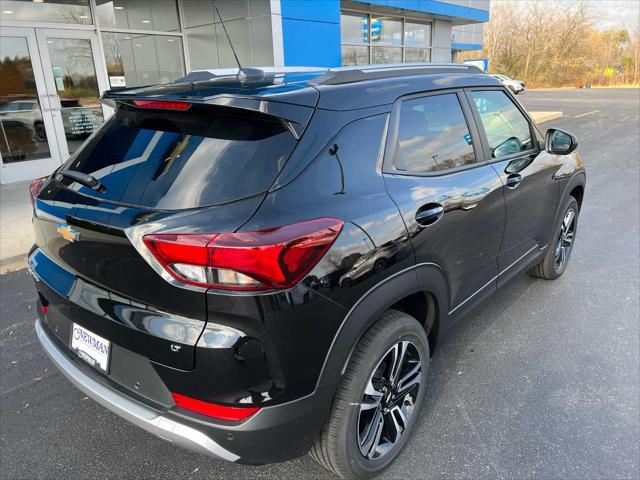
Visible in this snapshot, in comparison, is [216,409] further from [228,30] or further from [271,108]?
[228,30]

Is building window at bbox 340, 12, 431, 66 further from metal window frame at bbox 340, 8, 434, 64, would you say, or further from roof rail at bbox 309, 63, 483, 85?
roof rail at bbox 309, 63, 483, 85

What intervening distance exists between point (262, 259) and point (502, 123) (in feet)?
7.69

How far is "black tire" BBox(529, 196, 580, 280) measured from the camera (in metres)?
4.08

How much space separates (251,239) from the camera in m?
1.66

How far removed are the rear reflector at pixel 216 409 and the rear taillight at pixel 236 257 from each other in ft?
1.49

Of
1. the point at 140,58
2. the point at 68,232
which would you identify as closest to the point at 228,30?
the point at 140,58

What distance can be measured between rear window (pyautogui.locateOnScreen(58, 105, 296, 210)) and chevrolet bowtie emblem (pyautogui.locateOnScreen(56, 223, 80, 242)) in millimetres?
173

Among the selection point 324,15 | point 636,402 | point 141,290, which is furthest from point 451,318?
point 324,15

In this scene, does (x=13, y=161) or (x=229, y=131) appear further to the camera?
(x=13, y=161)

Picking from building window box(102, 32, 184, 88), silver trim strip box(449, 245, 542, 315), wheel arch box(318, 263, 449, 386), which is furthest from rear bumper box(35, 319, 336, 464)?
building window box(102, 32, 184, 88)

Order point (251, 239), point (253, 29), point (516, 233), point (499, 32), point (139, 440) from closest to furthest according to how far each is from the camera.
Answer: point (251, 239)
point (139, 440)
point (516, 233)
point (253, 29)
point (499, 32)

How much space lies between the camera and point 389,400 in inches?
91.6

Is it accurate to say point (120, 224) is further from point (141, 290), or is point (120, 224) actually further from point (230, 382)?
point (230, 382)

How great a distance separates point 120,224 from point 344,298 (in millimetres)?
894
